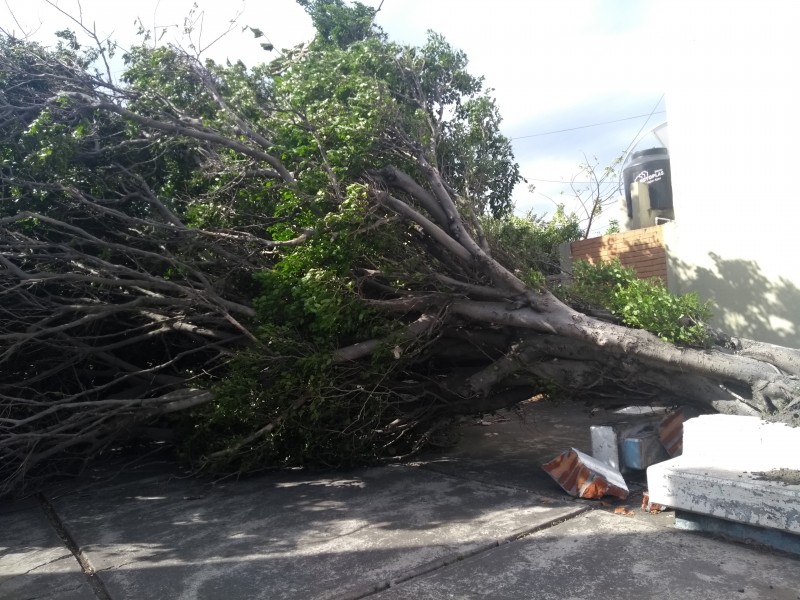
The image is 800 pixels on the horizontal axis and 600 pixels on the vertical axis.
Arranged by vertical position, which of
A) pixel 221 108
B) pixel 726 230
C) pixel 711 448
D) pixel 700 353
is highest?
pixel 221 108

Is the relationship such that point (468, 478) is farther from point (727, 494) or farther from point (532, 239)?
point (532, 239)

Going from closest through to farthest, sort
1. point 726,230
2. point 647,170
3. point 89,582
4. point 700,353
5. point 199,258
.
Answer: point 89,582 < point 700,353 < point 199,258 < point 726,230 < point 647,170

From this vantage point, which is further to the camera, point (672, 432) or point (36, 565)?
point (672, 432)

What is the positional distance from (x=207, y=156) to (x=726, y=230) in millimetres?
6264

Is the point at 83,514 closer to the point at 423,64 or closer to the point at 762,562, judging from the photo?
the point at 762,562

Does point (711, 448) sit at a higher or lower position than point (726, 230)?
lower

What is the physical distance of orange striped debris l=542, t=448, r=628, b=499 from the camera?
571cm

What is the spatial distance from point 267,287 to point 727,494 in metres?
4.43

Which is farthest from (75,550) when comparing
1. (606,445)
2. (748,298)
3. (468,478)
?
(748,298)

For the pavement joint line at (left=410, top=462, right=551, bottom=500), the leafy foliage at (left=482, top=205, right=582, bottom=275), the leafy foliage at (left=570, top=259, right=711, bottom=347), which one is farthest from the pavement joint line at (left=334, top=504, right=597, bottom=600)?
the leafy foliage at (left=482, top=205, right=582, bottom=275)

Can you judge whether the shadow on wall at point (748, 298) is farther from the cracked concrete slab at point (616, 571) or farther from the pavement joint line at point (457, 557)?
the cracked concrete slab at point (616, 571)

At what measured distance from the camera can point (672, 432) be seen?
6617mm

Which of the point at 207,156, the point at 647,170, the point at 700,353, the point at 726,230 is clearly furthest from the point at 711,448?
the point at 647,170

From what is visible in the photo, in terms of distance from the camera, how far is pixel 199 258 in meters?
7.93
